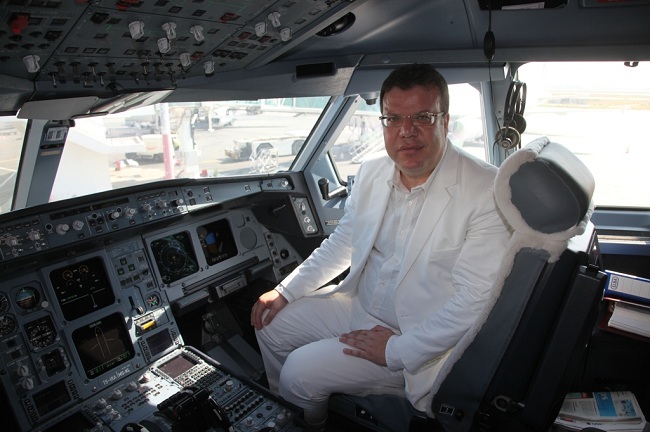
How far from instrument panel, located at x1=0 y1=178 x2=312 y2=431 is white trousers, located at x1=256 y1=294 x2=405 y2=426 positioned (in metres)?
0.16

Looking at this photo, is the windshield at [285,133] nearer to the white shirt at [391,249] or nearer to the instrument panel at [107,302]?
the instrument panel at [107,302]

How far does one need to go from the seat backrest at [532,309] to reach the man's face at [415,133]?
436 mm

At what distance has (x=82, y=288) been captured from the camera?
7.92 ft

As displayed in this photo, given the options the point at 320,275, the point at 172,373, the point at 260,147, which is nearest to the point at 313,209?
the point at 260,147

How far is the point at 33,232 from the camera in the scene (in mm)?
2129

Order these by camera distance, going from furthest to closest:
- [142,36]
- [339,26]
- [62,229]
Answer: [339,26] < [62,229] < [142,36]

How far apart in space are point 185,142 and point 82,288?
4.06 feet

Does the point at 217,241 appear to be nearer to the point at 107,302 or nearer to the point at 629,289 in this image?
the point at 107,302

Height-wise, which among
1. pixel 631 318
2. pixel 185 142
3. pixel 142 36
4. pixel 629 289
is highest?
pixel 142 36

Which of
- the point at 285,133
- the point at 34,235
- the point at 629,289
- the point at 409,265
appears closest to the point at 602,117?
the point at 629,289

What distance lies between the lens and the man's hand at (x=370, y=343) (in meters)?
1.86

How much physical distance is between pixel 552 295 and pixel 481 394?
43cm

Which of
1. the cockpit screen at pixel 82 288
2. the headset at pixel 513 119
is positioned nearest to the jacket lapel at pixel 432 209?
the headset at pixel 513 119

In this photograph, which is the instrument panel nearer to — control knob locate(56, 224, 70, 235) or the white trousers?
control knob locate(56, 224, 70, 235)
